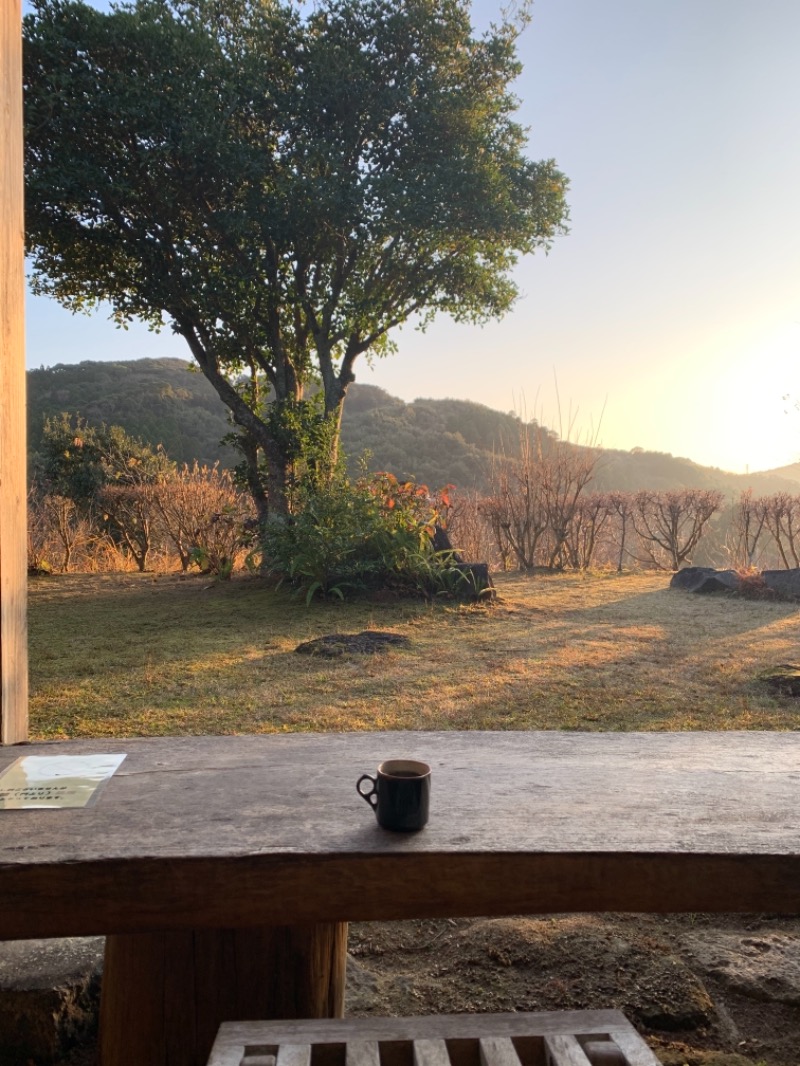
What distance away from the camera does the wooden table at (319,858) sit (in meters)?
0.87

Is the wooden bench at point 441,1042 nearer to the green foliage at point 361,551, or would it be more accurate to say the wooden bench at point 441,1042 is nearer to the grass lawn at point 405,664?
the grass lawn at point 405,664

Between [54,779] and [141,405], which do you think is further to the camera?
[141,405]

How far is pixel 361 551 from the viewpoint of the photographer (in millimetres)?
6023

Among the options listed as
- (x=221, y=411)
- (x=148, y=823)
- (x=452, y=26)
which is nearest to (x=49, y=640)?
(x=148, y=823)

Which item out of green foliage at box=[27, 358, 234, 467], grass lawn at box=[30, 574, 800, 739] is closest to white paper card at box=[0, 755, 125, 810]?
grass lawn at box=[30, 574, 800, 739]

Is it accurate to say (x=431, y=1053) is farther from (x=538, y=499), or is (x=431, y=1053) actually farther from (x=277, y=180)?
(x=538, y=499)

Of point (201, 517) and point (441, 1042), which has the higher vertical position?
point (201, 517)

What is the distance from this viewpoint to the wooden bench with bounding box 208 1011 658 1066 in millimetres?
860

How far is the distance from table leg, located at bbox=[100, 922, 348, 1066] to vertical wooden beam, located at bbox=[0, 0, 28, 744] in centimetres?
83

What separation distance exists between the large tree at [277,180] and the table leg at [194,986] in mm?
6243

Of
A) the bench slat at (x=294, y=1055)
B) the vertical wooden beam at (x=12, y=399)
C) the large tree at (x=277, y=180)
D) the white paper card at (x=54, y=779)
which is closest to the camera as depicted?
the bench slat at (x=294, y=1055)

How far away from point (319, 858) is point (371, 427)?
77.6 ft

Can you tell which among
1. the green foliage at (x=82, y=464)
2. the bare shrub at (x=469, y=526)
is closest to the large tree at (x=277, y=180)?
the bare shrub at (x=469, y=526)

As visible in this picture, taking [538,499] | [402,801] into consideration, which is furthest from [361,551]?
[402,801]
